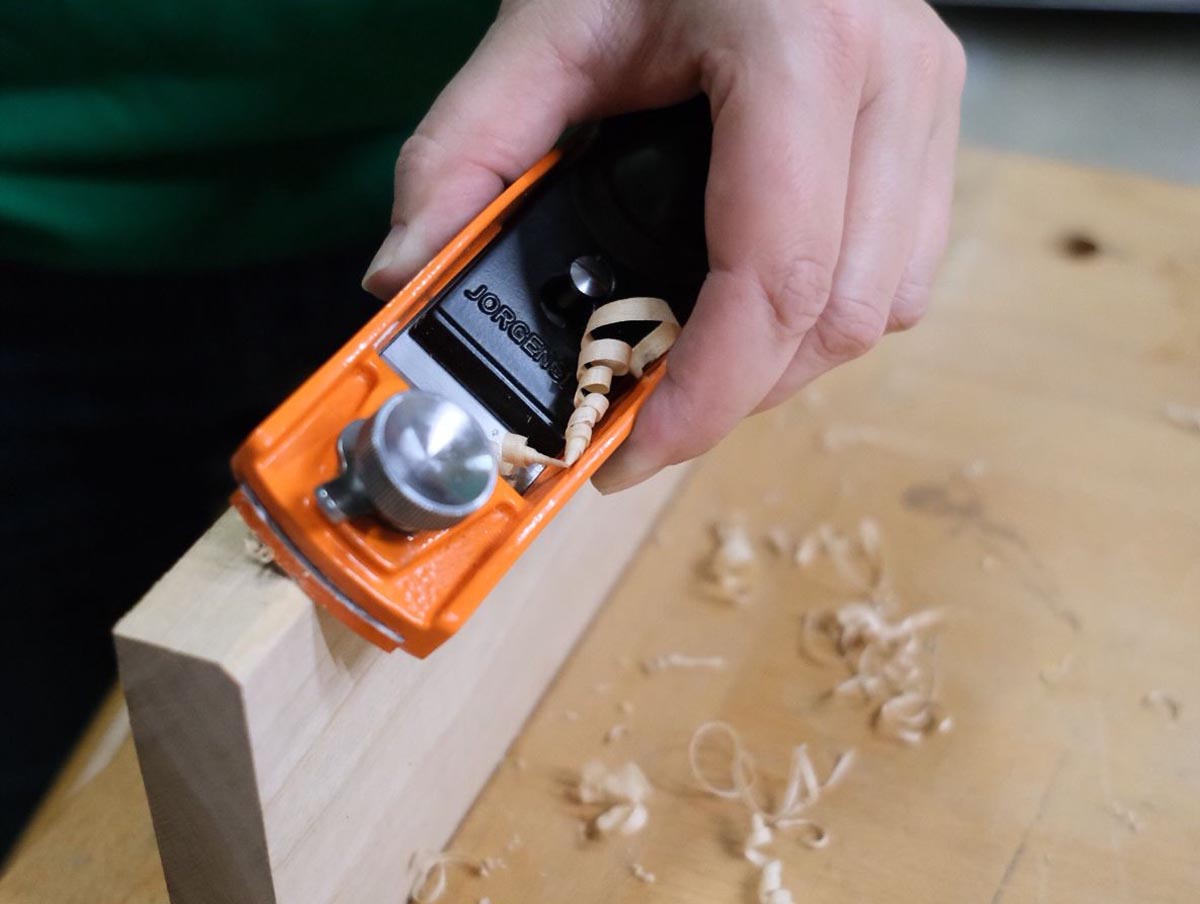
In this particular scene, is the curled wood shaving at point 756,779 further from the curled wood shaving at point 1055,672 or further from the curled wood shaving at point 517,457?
the curled wood shaving at point 517,457

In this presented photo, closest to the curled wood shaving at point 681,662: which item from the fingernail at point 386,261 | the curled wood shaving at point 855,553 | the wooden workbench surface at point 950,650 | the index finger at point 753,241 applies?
the wooden workbench surface at point 950,650

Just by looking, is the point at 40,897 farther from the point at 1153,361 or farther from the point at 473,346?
the point at 1153,361

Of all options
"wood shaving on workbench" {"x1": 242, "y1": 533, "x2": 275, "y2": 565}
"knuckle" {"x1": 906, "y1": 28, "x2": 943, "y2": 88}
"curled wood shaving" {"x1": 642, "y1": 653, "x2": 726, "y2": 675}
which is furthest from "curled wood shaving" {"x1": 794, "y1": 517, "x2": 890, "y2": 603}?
"wood shaving on workbench" {"x1": 242, "y1": 533, "x2": 275, "y2": 565}

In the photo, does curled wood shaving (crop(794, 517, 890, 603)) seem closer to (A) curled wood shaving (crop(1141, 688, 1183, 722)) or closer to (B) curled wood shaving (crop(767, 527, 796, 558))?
(B) curled wood shaving (crop(767, 527, 796, 558))

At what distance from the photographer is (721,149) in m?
0.51

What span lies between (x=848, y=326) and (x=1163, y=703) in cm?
33

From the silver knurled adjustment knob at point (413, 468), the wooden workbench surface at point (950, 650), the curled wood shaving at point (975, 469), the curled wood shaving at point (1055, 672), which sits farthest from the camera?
the curled wood shaving at point (975, 469)

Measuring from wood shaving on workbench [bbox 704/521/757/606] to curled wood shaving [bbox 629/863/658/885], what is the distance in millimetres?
200

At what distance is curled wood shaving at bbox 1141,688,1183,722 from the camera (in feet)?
2.27

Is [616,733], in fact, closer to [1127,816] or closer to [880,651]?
[880,651]

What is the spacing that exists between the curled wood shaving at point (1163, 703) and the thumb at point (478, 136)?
496mm

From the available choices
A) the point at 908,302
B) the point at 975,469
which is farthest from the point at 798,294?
the point at 975,469

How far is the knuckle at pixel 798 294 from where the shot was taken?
52cm

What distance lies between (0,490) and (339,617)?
0.46 metres
